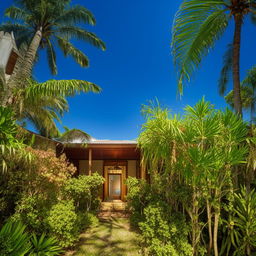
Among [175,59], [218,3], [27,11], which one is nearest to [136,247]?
[175,59]

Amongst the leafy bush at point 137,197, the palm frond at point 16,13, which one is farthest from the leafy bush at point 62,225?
the palm frond at point 16,13

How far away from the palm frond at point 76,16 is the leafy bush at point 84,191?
24.9 ft

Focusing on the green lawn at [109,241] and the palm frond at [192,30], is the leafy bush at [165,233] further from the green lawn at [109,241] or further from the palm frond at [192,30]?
the palm frond at [192,30]

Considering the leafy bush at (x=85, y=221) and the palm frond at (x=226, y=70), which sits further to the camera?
the palm frond at (x=226, y=70)

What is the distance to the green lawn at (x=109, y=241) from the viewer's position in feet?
14.0

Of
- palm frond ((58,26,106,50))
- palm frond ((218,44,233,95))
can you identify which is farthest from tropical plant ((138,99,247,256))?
palm frond ((58,26,106,50))

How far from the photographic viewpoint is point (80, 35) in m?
7.89

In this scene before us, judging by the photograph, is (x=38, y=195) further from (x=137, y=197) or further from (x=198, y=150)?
(x=198, y=150)

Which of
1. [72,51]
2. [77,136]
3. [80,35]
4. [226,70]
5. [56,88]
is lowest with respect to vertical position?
[77,136]

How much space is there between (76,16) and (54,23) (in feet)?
3.76

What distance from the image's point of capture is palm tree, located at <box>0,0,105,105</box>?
691 cm

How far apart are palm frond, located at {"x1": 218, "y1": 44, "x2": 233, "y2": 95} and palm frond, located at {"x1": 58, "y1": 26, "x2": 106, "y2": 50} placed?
6.20 metres

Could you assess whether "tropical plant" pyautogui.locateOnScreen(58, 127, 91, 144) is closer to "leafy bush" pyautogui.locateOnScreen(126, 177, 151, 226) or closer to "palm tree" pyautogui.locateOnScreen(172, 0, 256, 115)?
"leafy bush" pyautogui.locateOnScreen(126, 177, 151, 226)

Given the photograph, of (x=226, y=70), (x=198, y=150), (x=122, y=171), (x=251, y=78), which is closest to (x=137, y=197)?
(x=198, y=150)
